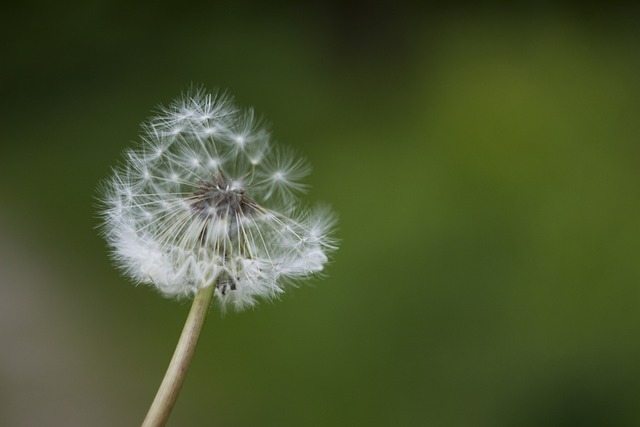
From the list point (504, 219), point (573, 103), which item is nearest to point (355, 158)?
point (504, 219)

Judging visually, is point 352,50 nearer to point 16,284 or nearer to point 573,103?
point 573,103

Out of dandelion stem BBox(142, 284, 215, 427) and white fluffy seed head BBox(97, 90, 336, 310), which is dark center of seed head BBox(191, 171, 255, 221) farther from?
dandelion stem BBox(142, 284, 215, 427)

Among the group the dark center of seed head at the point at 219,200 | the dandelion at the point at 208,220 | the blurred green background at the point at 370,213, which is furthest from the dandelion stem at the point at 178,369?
the blurred green background at the point at 370,213

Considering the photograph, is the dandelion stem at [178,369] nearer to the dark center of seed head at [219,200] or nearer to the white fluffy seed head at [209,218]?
the white fluffy seed head at [209,218]

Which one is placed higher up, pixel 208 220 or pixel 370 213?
pixel 370 213

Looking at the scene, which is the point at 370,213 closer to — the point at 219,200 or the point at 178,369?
the point at 219,200

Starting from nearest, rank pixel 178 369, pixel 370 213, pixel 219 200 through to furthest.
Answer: pixel 178 369 < pixel 219 200 < pixel 370 213

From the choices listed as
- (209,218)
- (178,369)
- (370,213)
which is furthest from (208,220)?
(370,213)
